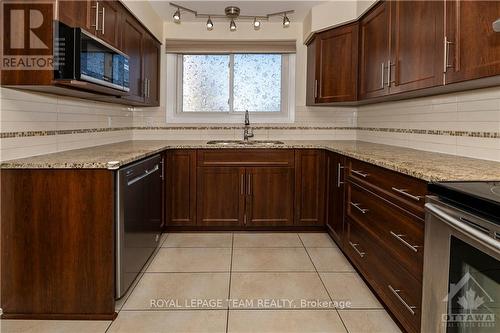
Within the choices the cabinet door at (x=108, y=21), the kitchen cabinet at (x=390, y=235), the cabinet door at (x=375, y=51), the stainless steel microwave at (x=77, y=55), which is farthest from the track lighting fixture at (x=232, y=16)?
the kitchen cabinet at (x=390, y=235)

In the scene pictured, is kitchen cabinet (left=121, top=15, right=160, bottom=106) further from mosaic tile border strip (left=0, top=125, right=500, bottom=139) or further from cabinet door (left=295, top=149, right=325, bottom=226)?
cabinet door (left=295, top=149, right=325, bottom=226)

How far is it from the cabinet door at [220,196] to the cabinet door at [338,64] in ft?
3.91

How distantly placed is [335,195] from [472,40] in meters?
1.80

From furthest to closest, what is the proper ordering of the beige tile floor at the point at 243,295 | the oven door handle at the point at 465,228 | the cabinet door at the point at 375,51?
the cabinet door at the point at 375,51 → the beige tile floor at the point at 243,295 → the oven door handle at the point at 465,228

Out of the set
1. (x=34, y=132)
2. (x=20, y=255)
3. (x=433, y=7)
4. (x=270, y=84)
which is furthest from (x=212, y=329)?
(x=270, y=84)

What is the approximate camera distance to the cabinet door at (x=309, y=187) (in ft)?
12.6

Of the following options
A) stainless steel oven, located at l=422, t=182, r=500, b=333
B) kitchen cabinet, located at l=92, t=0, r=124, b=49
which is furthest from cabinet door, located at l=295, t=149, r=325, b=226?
stainless steel oven, located at l=422, t=182, r=500, b=333

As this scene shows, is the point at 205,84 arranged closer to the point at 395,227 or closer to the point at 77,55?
the point at 77,55

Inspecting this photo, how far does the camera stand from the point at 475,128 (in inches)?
92.3

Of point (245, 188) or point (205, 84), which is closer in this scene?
point (245, 188)

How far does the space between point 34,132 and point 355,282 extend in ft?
7.55

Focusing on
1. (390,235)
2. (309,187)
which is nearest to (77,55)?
(390,235)

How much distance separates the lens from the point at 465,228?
1.29 m

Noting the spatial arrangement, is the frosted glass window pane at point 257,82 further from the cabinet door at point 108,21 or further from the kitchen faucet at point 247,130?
the cabinet door at point 108,21
